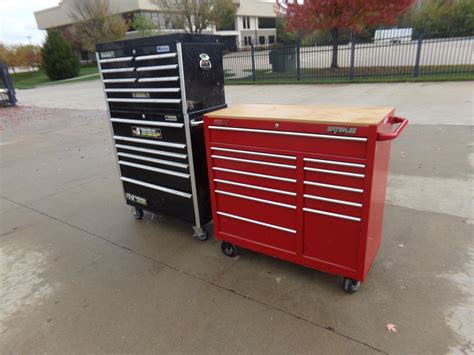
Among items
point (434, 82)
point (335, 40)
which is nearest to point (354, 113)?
point (434, 82)

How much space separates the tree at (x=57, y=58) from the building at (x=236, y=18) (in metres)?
14.7

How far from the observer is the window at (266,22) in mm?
65456

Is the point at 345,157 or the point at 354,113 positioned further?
the point at 354,113

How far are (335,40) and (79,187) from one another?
A: 14.8 m

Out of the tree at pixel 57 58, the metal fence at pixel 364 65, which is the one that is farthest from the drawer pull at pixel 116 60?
the tree at pixel 57 58

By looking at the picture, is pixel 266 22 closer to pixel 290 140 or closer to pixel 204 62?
pixel 204 62

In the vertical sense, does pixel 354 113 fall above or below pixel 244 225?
above

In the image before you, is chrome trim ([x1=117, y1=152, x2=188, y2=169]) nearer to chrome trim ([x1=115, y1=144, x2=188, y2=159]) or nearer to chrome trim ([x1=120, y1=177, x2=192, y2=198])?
chrome trim ([x1=115, y1=144, x2=188, y2=159])

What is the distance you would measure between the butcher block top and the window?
2705 inches

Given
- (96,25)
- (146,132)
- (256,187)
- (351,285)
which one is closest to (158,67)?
(146,132)

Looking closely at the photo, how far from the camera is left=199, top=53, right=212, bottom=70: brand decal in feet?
9.52

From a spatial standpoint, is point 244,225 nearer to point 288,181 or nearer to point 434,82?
point 288,181

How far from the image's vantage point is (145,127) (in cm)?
330

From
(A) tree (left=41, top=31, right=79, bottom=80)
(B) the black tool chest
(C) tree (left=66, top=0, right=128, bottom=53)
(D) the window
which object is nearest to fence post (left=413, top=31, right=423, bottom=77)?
(B) the black tool chest
